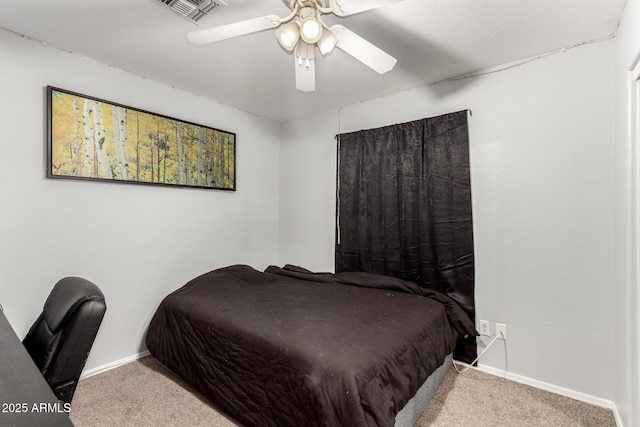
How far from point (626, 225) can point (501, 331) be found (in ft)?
3.69

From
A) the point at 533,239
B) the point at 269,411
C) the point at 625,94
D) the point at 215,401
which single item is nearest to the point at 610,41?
the point at 625,94

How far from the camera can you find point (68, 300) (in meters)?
1.08

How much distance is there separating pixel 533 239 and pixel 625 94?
1005mm

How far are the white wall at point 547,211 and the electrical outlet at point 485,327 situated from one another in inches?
1.8

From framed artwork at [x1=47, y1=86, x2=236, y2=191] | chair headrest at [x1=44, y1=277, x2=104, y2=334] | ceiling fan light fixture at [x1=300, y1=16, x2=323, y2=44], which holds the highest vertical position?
ceiling fan light fixture at [x1=300, y1=16, x2=323, y2=44]

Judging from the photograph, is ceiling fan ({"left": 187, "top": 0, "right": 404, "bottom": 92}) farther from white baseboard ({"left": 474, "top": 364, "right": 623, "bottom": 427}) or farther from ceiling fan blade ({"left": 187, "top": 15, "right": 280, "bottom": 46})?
white baseboard ({"left": 474, "top": 364, "right": 623, "bottom": 427})

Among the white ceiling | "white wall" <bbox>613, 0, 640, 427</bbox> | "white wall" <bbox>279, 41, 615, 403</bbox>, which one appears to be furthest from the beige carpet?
the white ceiling

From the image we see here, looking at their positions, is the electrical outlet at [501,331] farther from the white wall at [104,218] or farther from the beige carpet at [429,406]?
the white wall at [104,218]

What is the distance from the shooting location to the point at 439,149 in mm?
2609

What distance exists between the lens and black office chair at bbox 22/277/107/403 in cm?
100

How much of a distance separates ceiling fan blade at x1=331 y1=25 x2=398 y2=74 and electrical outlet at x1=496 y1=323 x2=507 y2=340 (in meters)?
2.03

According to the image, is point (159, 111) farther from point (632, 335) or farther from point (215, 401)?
point (632, 335)

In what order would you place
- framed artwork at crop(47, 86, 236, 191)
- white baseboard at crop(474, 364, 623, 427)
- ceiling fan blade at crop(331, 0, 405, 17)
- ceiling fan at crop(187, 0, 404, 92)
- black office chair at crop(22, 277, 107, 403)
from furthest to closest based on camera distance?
1. framed artwork at crop(47, 86, 236, 191)
2. white baseboard at crop(474, 364, 623, 427)
3. ceiling fan at crop(187, 0, 404, 92)
4. ceiling fan blade at crop(331, 0, 405, 17)
5. black office chair at crop(22, 277, 107, 403)

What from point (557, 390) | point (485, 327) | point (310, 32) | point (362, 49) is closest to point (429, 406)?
point (485, 327)
